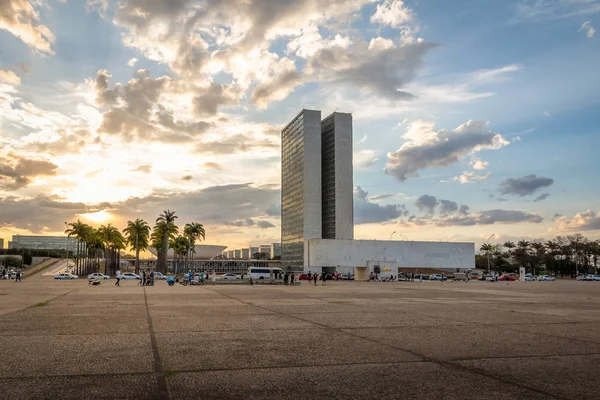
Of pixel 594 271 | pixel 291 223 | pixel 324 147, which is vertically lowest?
pixel 594 271

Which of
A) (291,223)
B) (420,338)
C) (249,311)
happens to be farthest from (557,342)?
(291,223)

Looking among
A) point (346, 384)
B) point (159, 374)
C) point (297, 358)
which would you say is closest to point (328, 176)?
point (297, 358)

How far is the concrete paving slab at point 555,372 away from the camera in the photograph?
7.78 metres

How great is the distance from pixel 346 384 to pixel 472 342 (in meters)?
5.92

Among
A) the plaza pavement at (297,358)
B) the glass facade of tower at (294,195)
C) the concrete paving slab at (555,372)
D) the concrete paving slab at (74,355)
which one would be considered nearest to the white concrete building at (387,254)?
the glass facade of tower at (294,195)

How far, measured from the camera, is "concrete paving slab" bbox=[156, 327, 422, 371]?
9.89 metres

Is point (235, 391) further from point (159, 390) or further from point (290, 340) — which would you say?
point (290, 340)

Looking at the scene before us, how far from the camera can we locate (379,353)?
10.9m

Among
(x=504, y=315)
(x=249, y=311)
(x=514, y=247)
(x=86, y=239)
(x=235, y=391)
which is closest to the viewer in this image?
(x=235, y=391)

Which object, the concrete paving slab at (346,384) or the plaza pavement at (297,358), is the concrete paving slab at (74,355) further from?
the concrete paving slab at (346,384)

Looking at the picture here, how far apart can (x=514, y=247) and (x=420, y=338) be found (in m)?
172

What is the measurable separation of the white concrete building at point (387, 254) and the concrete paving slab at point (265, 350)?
110 metres

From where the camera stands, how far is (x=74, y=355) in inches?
416

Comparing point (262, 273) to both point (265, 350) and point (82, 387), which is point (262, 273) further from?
point (82, 387)
